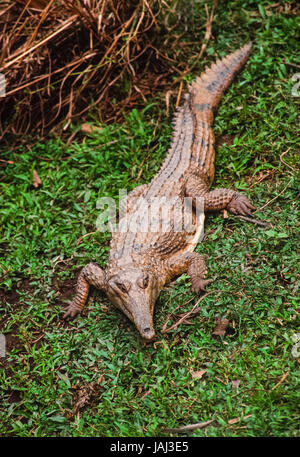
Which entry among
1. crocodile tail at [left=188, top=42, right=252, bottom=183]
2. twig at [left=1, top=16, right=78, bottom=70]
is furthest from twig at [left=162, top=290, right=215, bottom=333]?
twig at [left=1, top=16, right=78, bottom=70]

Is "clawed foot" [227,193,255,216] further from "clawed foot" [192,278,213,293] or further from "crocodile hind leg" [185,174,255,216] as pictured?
"clawed foot" [192,278,213,293]

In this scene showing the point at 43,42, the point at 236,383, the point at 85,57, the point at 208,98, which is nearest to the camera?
the point at 236,383

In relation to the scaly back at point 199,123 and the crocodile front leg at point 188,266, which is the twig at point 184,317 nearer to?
the crocodile front leg at point 188,266

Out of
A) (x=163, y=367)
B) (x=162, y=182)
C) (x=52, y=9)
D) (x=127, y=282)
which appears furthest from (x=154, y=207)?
(x=52, y=9)

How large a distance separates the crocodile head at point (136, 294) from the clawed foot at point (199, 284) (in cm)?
31

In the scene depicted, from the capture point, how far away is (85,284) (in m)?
4.52

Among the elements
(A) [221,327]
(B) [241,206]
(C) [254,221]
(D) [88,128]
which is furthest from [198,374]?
(D) [88,128]

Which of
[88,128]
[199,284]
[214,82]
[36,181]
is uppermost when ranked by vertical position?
[214,82]

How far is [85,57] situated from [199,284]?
3.60 meters

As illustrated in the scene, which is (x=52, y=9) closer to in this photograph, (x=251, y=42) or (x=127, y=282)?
(x=251, y=42)

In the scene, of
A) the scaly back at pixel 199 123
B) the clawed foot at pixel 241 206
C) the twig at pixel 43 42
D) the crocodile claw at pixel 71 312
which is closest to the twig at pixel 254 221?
the clawed foot at pixel 241 206

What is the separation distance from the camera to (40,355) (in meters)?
4.17

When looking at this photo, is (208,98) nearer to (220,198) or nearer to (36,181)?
(220,198)

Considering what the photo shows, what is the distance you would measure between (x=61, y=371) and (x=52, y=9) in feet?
15.0
